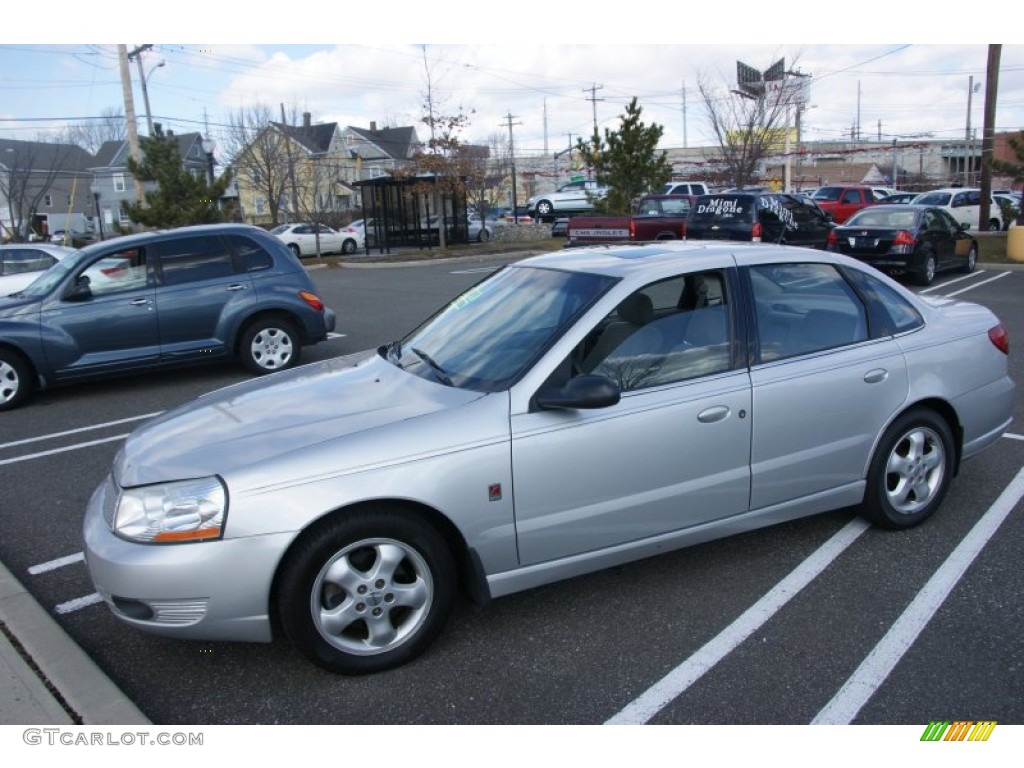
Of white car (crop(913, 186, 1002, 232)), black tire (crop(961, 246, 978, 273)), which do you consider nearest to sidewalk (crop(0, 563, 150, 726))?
black tire (crop(961, 246, 978, 273))

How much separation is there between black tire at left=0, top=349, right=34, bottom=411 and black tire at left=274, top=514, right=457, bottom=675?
6346 mm

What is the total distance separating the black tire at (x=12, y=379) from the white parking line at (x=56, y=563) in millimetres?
4374

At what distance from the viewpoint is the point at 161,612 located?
121 inches

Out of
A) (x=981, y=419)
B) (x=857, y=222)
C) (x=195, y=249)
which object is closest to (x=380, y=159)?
(x=857, y=222)

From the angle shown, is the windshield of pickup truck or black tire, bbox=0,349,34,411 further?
the windshield of pickup truck

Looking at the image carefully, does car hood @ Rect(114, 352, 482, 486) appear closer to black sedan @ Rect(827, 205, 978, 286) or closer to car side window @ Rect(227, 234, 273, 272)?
car side window @ Rect(227, 234, 273, 272)

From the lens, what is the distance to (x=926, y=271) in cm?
1524

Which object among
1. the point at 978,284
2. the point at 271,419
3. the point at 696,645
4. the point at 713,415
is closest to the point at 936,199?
the point at 978,284

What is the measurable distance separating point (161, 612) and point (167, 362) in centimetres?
612

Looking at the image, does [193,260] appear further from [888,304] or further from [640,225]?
[640,225]

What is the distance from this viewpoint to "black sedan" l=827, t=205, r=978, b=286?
15.1 metres

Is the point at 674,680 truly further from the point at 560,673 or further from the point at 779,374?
the point at 779,374

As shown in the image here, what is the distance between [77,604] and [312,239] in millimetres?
29108

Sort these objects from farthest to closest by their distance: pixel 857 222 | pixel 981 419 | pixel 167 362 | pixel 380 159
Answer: pixel 380 159 → pixel 857 222 → pixel 167 362 → pixel 981 419
